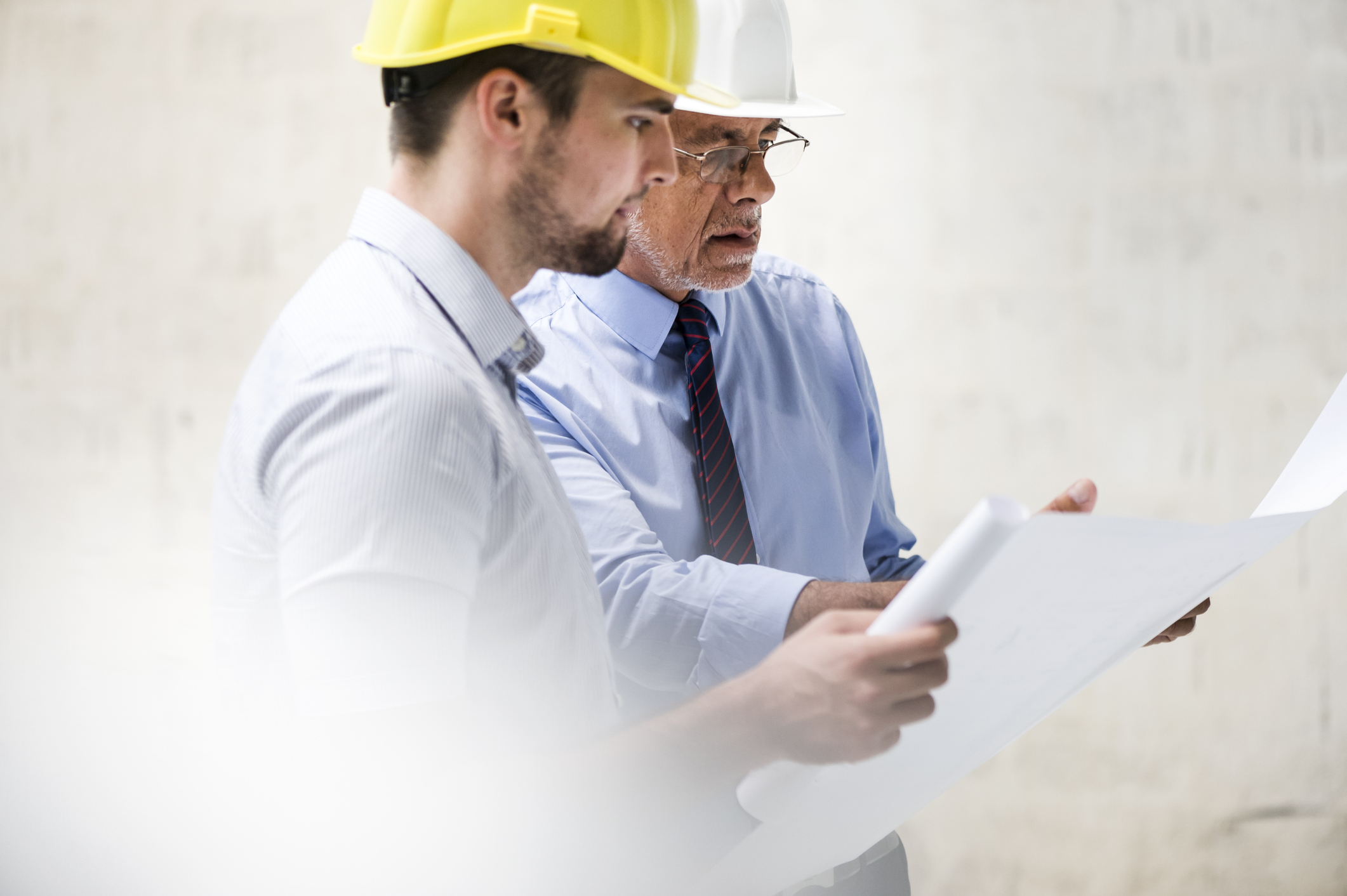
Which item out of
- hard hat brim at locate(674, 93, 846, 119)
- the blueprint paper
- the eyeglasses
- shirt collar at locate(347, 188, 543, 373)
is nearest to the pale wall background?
hard hat brim at locate(674, 93, 846, 119)

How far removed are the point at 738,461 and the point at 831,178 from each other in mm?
1420

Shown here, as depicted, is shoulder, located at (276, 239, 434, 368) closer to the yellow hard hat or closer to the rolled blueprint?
the yellow hard hat

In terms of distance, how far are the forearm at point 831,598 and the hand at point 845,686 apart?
17.5 inches

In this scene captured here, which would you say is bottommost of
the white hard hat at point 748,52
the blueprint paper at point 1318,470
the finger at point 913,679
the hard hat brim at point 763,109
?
the finger at point 913,679

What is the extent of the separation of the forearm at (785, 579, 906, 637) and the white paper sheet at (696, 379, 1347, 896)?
0.23 meters

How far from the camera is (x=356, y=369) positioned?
65 cm

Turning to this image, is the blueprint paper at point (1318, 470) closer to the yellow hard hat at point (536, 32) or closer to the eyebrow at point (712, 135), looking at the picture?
the yellow hard hat at point (536, 32)

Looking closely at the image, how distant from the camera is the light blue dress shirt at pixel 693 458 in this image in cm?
120

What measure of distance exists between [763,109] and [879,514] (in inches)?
24.5

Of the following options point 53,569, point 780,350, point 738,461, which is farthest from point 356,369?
point 53,569

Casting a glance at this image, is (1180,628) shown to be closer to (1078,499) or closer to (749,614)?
(1078,499)

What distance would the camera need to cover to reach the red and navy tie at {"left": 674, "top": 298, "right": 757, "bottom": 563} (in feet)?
4.42

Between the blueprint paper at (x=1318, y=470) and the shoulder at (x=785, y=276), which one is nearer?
the blueprint paper at (x=1318, y=470)

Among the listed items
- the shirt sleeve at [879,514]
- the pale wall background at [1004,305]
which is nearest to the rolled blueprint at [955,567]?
the shirt sleeve at [879,514]
